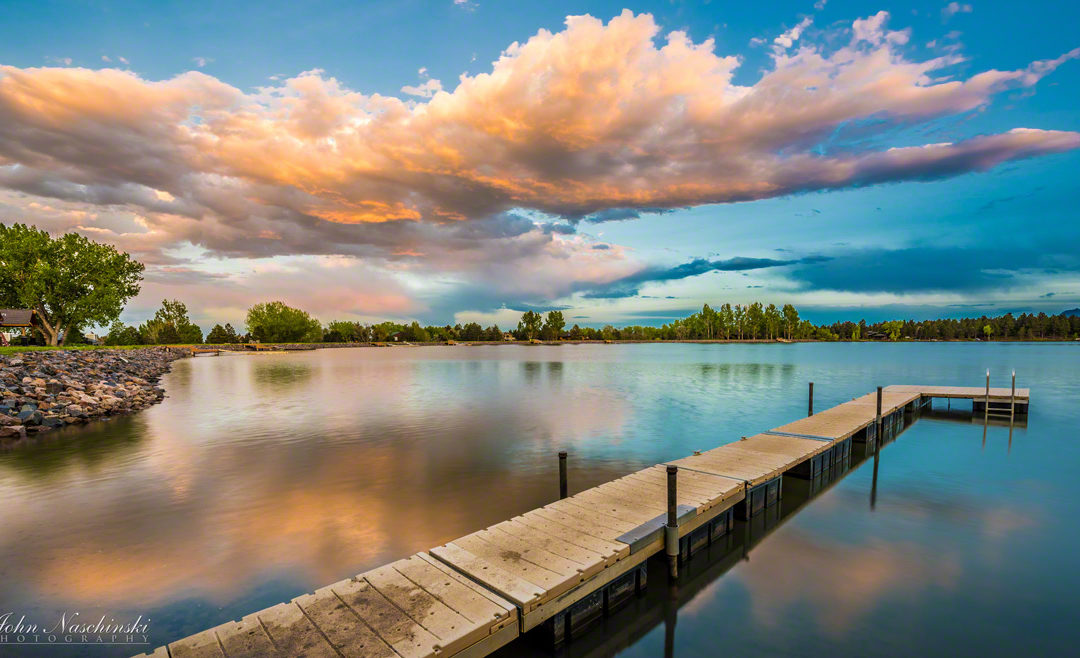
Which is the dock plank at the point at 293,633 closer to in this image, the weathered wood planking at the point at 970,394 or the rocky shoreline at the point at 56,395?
the rocky shoreline at the point at 56,395

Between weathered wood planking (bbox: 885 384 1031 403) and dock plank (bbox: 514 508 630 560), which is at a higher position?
weathered wood planking (bbox: 885 384 1031 403)

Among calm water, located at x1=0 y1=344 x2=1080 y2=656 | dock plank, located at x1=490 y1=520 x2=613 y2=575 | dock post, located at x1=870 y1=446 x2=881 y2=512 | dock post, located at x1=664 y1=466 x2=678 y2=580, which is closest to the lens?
dock plank, located at x1=490 y1=520 x2=613 y2=575

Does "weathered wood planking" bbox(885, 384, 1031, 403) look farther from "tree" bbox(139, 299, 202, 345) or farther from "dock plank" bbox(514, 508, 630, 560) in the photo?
"tree" bbox(139, 299, 202, 345)

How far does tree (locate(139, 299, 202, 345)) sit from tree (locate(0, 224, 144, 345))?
7372cm

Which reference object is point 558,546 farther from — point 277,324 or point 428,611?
point 277,324

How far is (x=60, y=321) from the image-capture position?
55625 mm

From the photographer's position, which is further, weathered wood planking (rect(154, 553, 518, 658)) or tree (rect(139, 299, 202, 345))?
tree (rect(139, 299, 202, 345))

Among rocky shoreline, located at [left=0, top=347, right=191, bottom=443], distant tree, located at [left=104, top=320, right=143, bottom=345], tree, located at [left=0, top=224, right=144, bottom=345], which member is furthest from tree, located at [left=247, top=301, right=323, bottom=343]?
rocky shoreline, located at [left=0, top=347, right=191, bottom=443]

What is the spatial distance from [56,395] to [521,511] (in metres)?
28.5

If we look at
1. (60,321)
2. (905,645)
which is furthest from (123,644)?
(60,321)

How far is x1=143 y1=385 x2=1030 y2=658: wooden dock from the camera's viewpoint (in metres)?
5.28

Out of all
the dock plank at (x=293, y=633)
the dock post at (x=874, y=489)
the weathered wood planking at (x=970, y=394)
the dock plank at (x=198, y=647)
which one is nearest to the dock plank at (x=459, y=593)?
the dock plank at (x=293, y=633)

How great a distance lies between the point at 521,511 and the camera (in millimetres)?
12477

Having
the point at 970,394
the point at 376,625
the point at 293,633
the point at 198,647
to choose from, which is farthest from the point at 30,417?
the point at 970,394
